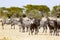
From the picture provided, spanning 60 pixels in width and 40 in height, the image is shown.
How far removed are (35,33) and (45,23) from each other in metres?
1.74

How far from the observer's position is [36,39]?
79.2 ft

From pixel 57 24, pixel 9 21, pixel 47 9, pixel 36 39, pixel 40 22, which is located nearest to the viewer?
pixel 36 39

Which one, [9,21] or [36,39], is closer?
[36,39]

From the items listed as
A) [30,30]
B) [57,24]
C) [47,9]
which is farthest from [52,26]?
[47,9]

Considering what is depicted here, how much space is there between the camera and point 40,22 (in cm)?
3064

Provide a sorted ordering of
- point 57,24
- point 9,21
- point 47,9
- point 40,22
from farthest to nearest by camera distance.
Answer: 1. point 47,9
2. point 9,21
3. point 40,22
4. point 57,24

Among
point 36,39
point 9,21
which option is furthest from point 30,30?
point 9,21

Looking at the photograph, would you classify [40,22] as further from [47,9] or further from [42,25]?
[47,9]

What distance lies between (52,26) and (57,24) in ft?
1.78

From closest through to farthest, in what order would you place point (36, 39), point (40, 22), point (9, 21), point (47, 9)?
point (36, 39) < point (40, 22) < point (9, 21) < point (47, 9)

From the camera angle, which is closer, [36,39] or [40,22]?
[36,39]

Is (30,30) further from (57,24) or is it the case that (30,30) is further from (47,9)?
(47,9)

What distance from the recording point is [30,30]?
30859mm

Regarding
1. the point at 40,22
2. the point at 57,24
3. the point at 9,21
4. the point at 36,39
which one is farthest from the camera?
the point at 9,21
